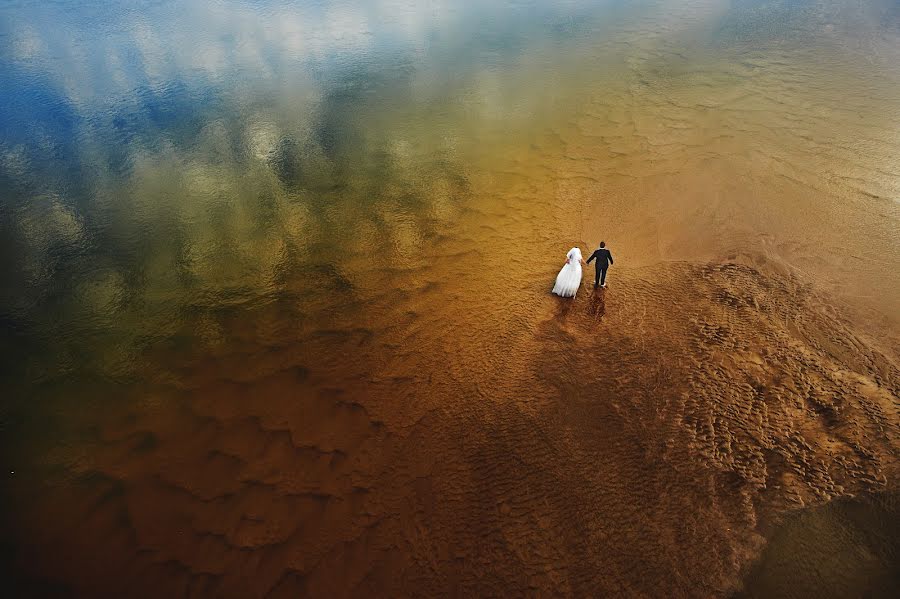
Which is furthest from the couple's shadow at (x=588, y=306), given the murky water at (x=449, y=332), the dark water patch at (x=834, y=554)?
the dark water patch at (x=834, y=554)

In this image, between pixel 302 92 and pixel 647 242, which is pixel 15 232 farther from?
pixel 647 242

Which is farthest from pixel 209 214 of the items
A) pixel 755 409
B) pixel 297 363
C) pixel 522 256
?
pixel 755 409

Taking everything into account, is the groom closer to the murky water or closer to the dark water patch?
the murky water

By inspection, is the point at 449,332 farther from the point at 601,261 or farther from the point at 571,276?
the point at 601,261

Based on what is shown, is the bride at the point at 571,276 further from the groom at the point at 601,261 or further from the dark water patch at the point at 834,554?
the dark water patch at the point at 834,554

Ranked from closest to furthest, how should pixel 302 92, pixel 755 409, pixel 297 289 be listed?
pixel 755 409, pixel 297 289, pixel 302 92

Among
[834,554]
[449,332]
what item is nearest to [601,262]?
[449,332]

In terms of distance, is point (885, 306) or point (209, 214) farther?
point (209, 214)
